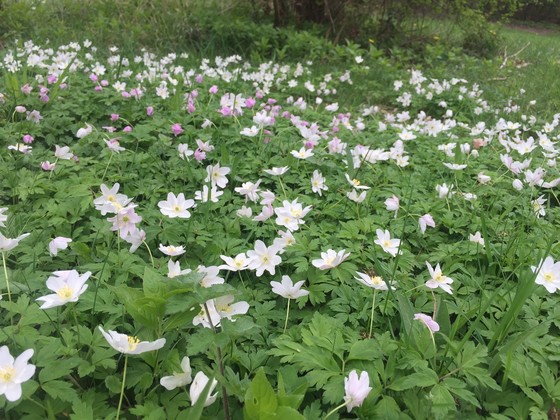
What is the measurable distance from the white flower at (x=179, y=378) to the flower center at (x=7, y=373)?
366 mm

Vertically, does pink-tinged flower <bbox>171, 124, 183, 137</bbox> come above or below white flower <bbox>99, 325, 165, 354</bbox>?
below

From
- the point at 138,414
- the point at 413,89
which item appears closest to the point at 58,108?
the point at 138,414

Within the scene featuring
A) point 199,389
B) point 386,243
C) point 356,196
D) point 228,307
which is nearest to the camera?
point 199,389

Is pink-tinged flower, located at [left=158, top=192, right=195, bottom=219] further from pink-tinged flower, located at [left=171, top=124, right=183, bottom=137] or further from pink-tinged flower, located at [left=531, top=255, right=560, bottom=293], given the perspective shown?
pink-tinged flower, located at [left=531, top=255, right=560, bottom=293]

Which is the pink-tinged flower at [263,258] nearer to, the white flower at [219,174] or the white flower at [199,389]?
the white flower at [199,389]

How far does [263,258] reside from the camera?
174 centimetres

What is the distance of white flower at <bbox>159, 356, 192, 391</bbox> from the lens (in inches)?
49.8

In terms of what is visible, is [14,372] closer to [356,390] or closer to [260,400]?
[260,400]

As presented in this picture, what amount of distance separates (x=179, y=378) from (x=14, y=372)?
0.41 meters

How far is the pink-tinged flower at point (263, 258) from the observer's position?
5.65ft

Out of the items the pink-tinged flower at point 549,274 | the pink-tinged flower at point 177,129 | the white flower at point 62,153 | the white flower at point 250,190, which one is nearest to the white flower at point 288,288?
the white flower at point 250,190

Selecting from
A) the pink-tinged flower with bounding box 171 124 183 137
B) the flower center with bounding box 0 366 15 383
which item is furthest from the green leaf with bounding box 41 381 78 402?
the pink-tinged flower with bounding box 171 124 183 137

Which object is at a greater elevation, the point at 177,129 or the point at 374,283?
the point at 374,283

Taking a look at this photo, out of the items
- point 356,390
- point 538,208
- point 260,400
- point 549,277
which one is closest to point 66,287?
point 260,400
